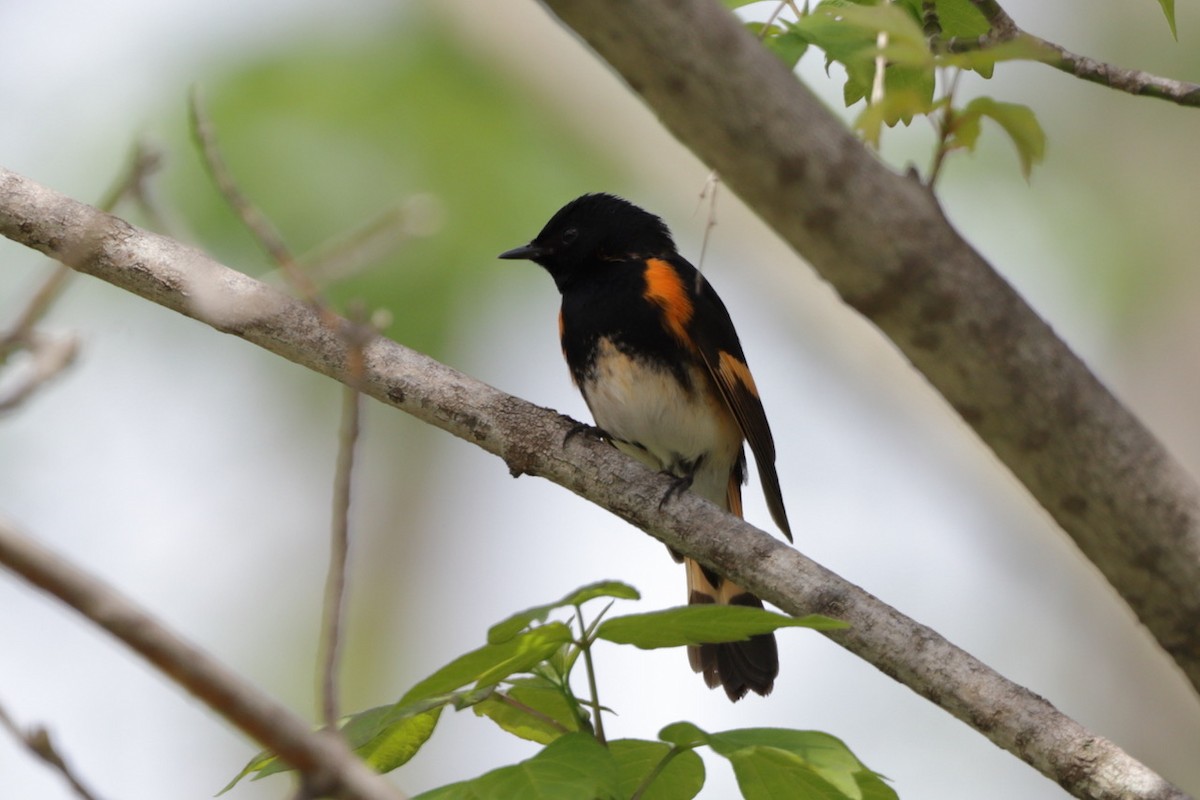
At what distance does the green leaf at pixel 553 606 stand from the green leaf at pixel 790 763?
219 mm

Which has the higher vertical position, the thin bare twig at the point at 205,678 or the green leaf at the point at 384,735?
the green leaf at the point at 384,735

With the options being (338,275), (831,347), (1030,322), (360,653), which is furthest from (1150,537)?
(360,653)

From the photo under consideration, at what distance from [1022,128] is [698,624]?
2.50ft

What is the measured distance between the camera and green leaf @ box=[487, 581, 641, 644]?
1642mm

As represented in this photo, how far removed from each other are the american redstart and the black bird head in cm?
7

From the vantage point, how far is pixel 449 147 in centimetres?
984

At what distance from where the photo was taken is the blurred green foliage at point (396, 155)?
895 centimetres

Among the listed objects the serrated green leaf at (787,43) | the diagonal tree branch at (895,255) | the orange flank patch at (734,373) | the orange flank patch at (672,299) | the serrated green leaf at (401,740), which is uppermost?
the orange flank patch at (672,299)

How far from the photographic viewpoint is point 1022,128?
1648mm

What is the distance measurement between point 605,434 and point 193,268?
72.9 inches

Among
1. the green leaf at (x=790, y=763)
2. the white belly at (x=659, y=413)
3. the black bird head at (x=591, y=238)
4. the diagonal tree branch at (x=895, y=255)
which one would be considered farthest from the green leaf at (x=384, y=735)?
the black bird head at (x=591, y=238)

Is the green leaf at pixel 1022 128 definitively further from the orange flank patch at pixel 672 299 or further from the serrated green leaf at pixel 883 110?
the orange flank patch at pixel 672 299

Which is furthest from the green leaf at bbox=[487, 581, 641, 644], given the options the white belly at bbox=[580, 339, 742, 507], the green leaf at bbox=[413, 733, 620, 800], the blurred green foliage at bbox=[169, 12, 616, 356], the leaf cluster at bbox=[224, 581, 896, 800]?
the blurred green foliage at bbox=[169, 12, 616, 356]

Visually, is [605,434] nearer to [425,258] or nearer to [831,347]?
[831,347]
